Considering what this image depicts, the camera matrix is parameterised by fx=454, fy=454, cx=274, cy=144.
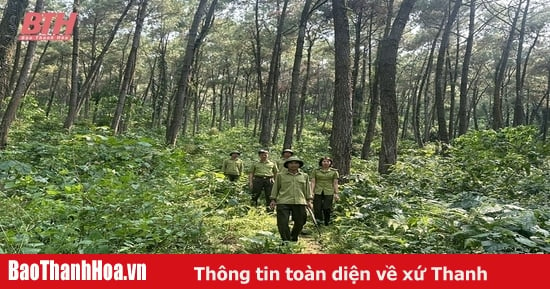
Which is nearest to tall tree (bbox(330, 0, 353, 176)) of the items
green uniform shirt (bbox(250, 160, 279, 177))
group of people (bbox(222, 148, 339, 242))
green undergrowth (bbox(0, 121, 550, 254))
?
green undergrowth (bbox(0, 121, 550, 254))


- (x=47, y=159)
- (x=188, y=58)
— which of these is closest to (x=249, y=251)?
(x=47, y=159)

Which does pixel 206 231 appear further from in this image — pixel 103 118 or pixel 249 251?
pixel 103 118

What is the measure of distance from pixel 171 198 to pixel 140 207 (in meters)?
1.27

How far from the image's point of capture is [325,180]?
29.6ft

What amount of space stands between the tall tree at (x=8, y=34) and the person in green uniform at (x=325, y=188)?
5562 millimetres

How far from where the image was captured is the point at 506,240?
536 centimetres

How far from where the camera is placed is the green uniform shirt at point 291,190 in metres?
7.16

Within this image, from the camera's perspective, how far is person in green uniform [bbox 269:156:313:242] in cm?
713

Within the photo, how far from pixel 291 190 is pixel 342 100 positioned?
411 centimetres

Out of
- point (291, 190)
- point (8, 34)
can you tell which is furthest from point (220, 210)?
point (8, 34)

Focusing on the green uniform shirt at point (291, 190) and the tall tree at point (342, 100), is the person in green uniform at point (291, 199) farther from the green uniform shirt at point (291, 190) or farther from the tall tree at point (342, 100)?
the tall tree at point (342, 100)

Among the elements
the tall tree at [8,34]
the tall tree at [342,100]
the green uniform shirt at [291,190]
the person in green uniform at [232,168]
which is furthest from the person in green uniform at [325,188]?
the tall tree at [8,34]

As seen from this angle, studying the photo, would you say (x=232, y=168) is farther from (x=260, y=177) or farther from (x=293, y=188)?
(x=293, y=188)

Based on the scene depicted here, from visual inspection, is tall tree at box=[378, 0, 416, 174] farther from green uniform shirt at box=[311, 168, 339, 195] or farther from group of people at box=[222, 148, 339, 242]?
green uniform shirt at box=[311, 168, 339, 195]
